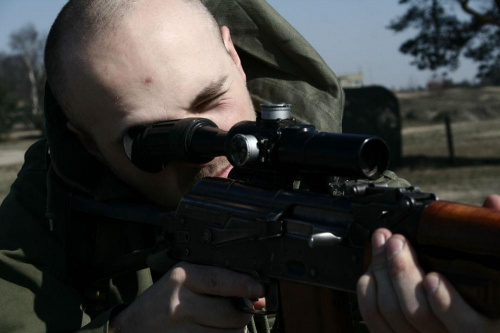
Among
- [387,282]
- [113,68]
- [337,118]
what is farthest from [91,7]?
[387,282]

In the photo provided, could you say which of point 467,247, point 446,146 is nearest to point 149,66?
point 467,247

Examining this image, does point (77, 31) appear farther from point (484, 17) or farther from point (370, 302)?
point (484, 17)

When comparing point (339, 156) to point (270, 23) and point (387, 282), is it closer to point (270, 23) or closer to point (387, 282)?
point (387, 282)

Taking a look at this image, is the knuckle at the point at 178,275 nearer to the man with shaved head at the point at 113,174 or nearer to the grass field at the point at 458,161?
the man with shaved head at the point at 113,174

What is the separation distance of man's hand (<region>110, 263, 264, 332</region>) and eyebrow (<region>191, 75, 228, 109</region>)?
0.59 meters

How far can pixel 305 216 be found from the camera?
199cm

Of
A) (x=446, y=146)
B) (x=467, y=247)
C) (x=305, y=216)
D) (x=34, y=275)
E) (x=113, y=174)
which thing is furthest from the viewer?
(x=446, y=146)

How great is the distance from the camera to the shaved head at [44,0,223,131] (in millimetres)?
2697

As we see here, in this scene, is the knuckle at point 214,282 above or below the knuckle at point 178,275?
above

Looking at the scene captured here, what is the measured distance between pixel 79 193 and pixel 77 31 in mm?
644

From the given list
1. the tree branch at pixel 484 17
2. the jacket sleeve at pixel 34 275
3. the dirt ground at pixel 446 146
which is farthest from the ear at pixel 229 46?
the tree branch at pixel 484 17

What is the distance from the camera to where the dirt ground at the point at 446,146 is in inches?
621

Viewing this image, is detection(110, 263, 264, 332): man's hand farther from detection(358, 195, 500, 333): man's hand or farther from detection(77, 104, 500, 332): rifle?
detection(358, 195, 500, 333): man's hand

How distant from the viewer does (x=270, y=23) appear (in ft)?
10.7
